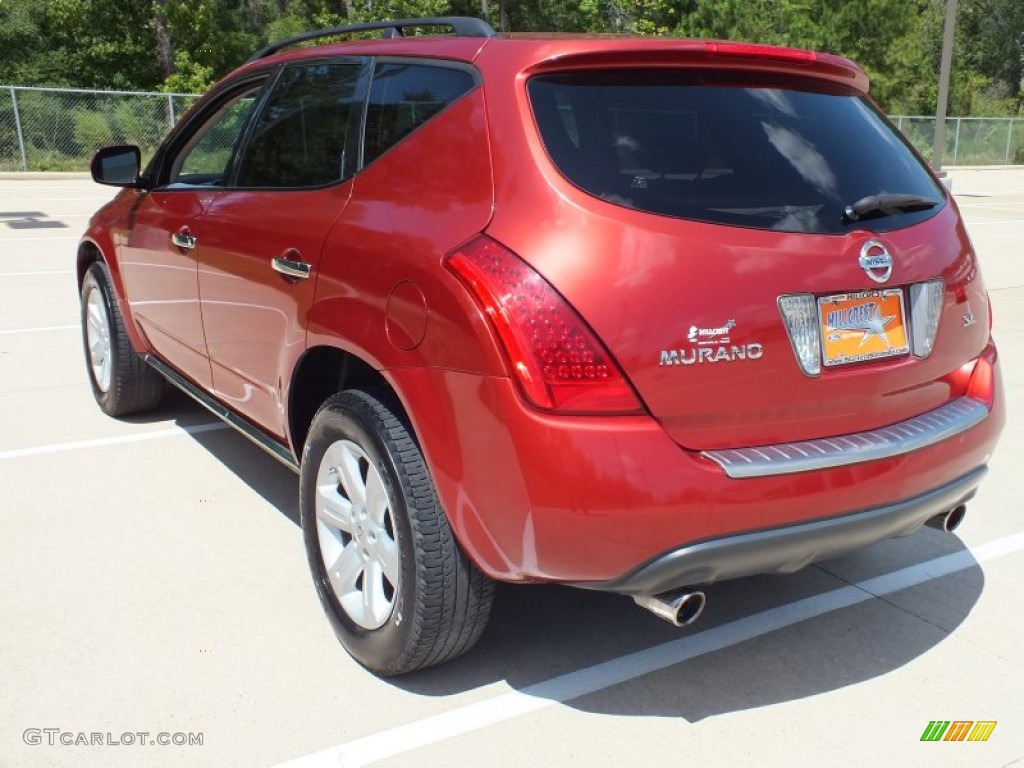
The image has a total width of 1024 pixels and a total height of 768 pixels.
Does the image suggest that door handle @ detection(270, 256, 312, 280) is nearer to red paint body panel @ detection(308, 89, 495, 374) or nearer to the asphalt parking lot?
red paint body panel @ detection(308, 89, 495, 374)

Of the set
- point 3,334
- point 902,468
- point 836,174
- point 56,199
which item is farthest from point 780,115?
point 56,199

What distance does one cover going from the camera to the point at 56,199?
19.4m

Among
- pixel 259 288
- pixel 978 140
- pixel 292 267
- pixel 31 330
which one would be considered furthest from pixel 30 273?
pixel 978 140

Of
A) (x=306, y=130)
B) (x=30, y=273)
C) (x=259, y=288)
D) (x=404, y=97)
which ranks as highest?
(x=404, y=97)

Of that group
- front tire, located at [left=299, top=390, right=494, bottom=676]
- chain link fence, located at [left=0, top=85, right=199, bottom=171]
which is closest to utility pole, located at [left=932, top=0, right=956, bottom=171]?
chain link fence, located at [left=0, top=85, right=199, bottom=171]

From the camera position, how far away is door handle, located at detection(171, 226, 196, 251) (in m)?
4.11

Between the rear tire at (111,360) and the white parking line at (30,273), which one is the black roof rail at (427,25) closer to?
the rear tire at (111,360)

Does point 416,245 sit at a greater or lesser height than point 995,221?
greater

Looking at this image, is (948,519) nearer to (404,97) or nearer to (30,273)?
(404,97)

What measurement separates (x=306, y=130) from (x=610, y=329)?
1664mm

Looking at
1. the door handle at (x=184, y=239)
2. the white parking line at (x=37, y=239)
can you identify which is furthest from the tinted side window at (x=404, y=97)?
the white parking line at (x=37, y=239)

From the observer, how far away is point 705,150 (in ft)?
8.86

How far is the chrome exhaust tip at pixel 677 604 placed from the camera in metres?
2.62

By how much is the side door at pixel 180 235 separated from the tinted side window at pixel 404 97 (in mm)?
1016
